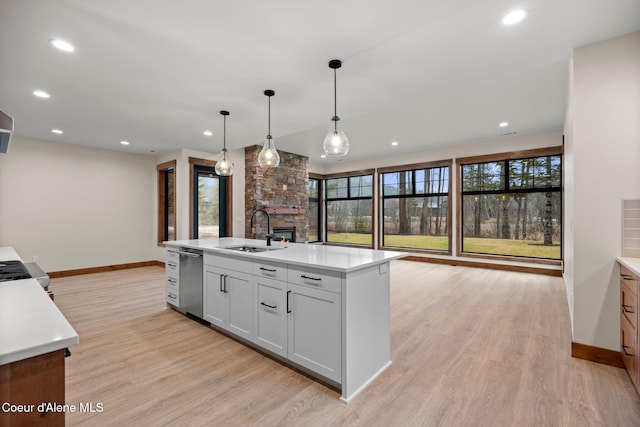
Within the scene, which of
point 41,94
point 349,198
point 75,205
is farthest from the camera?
point 349,198

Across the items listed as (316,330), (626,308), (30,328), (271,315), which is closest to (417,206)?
(626,308)

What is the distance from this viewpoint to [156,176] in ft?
22.2

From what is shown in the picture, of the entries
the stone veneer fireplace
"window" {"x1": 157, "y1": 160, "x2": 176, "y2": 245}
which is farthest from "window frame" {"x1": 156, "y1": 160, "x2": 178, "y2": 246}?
the stone veneer fireplace

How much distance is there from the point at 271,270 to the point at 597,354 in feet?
8.96

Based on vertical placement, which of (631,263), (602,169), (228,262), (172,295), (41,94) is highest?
(41,94)

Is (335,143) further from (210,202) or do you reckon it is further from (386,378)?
(210,202)

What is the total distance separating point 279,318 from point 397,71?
249 cm

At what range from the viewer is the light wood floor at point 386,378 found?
1791 mm

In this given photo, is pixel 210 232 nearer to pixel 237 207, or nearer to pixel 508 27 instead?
pixel 237 207

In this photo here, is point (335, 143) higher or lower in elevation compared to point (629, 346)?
higher

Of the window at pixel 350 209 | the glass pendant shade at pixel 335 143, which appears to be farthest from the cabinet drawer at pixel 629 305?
the window at pixel 350 209

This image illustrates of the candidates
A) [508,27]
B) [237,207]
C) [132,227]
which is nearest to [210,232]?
[237,207]

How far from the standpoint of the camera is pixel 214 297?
3.02 m

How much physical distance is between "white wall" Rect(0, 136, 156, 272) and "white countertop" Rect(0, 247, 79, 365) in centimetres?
526
